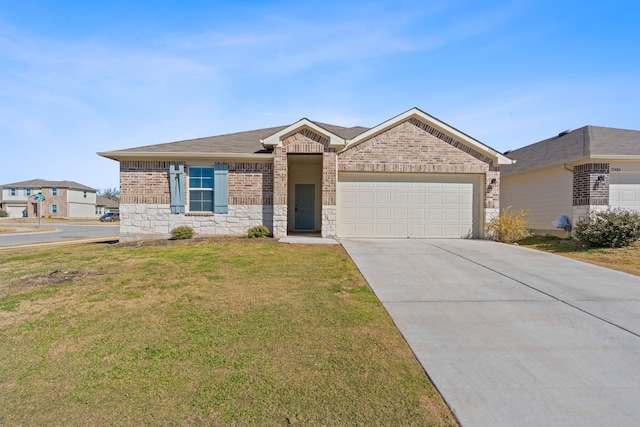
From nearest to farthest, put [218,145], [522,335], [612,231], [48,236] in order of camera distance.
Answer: [522,335] < [612,231] < [218,145] < [48,236]

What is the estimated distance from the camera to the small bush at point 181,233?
12.0 m

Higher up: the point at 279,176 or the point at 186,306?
the point at 279,176

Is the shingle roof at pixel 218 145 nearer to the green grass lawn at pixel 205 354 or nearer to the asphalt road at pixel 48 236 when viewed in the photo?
the green grass lawn at pixel 205 354

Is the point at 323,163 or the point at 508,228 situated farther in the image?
the point at 508,228

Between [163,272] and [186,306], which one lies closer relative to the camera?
[186,306]

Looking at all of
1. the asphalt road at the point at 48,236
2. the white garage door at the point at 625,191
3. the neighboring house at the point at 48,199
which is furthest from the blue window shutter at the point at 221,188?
the neighboring house at the point at 48,199

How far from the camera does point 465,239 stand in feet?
41.4

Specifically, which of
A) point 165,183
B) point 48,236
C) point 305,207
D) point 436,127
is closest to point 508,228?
point 436,127

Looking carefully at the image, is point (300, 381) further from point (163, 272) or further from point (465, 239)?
point (465, 239)

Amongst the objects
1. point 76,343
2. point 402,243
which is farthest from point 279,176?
point 76,343

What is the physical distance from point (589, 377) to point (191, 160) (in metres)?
12.5

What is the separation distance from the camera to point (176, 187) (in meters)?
12.4

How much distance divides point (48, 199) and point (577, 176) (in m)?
63.0

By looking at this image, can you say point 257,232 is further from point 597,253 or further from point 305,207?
point 597,253
